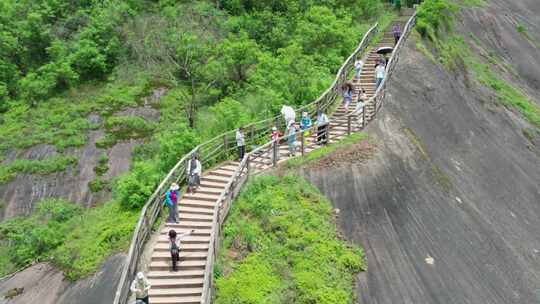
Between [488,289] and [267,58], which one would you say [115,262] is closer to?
[488,289]

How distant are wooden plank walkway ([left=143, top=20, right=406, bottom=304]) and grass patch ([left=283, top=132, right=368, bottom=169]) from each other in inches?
15.5

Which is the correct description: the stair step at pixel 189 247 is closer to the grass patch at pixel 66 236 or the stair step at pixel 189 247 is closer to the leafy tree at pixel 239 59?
the grass patch at pixel 66 236

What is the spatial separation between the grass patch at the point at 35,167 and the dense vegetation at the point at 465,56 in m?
20.0

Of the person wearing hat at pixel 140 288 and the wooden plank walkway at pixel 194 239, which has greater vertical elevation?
the person wearing hat at pixel 140 288

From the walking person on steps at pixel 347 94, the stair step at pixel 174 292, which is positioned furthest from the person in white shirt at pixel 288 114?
the stair step at pixel 174 292

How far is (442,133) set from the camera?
→ 23.3 m

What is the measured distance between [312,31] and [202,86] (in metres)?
6.92

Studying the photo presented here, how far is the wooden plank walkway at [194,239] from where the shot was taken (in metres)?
13.5

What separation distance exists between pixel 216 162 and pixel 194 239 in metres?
4.73

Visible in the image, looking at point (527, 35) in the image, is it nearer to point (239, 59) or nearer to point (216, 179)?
point (239, 59)

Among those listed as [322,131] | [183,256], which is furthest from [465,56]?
[183,256]

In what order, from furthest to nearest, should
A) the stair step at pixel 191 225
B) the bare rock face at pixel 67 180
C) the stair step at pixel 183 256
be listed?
the bare rock face at pixel 67 180 < the stair step at pixel 191 225 < the stair step at pixel 183 256

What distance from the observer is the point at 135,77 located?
3341 centimetres

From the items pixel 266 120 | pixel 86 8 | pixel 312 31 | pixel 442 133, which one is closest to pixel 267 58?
pixel 312 31
